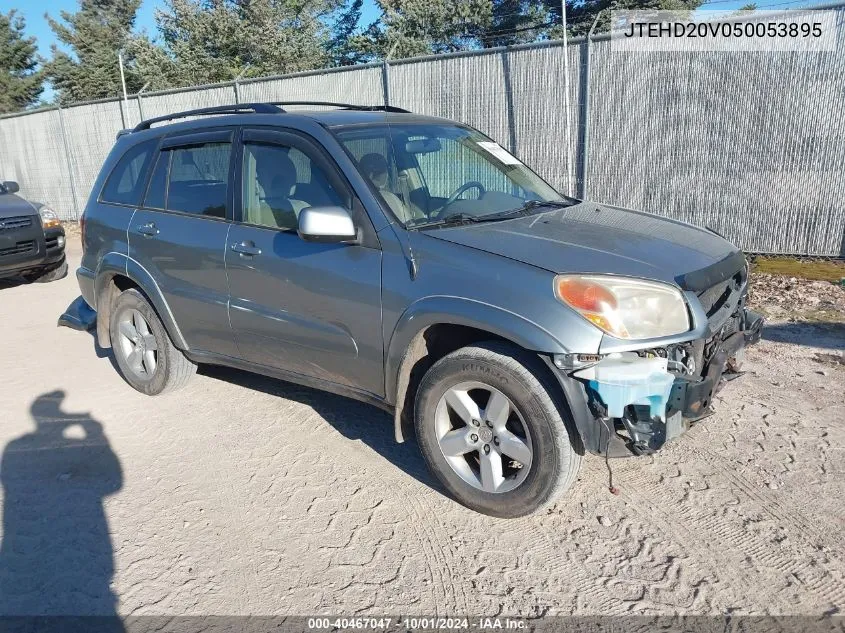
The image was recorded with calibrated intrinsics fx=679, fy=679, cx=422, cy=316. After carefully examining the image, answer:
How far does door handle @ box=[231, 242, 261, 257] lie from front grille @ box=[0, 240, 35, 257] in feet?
20.0

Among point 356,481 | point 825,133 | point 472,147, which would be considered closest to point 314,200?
point 472,147

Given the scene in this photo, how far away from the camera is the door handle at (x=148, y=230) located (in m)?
4.60

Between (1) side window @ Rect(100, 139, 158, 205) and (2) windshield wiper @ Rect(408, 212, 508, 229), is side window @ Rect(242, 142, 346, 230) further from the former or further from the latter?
(1) side window @ Rect(100, 139, 158, 205)

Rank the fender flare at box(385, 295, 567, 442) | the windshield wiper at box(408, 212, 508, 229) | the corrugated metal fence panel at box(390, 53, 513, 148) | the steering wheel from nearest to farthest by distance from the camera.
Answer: the fender flare at box(385, 295, 567, 442)
the windshield wiper at box(408, 212, 508, 229)
the steering wheel
the corrugated metal fence panel at box(390, 53, 513, 148)

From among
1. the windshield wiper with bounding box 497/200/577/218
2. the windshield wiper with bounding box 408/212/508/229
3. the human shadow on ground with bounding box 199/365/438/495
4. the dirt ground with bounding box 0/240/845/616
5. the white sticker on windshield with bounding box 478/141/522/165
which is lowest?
the human shadow on ground with bounding box 199/365/438/495

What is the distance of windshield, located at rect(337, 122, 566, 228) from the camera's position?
3.61 m

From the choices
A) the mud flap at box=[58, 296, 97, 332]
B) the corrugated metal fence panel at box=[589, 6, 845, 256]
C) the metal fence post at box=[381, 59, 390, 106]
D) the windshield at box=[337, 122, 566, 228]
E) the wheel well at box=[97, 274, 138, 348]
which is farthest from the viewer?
the metal fence post at box=[381, 59, 390, 106]

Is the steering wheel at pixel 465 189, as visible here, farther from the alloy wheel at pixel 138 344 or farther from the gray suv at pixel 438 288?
the alloy wheel at pixel 138 344

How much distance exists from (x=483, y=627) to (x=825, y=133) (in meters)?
7.03

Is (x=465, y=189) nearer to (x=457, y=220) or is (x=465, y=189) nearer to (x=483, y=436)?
(x=457, y=220)

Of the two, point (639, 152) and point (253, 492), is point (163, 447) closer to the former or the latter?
point (253, 492)

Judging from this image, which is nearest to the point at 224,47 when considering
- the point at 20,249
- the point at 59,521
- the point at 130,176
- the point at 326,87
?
the point at 326,87

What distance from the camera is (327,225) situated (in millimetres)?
3340

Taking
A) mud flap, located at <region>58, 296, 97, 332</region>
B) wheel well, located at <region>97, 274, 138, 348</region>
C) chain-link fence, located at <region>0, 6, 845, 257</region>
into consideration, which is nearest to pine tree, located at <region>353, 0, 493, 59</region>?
chain-link fence, located at <region>0, 6, 845, 257</region>
